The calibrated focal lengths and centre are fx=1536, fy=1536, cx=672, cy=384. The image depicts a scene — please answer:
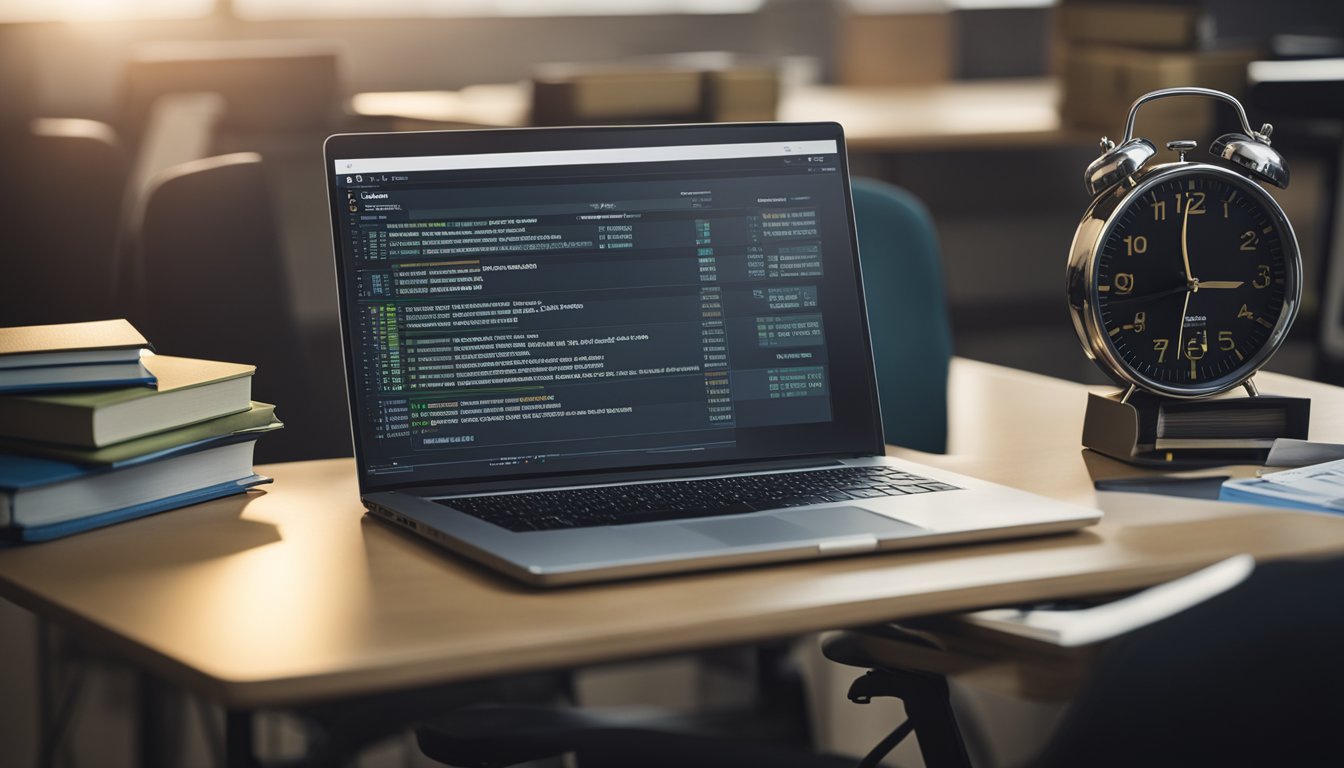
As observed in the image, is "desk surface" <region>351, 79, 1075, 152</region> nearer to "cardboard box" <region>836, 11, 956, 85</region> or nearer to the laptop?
"cardboard box" <region>836, 11, 956, 85</region>

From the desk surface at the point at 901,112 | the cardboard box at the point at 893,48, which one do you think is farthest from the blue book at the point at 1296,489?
the cardboard box at the point at 893,48

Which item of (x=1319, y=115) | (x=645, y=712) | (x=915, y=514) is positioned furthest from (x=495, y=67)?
(x=915, y=514)

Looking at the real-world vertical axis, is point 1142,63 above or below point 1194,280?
above

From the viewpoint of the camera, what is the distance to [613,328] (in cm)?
131

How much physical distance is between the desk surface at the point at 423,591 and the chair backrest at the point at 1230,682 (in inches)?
13.2

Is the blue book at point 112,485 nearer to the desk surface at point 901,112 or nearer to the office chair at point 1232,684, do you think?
the office chair at point 1232,684

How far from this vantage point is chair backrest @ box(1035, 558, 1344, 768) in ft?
2.11

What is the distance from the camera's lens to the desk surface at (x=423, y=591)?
0.91 metres

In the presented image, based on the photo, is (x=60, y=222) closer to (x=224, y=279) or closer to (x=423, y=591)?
(x=224, y=279)

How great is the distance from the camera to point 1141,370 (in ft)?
4.59

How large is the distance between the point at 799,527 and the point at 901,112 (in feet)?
10.1

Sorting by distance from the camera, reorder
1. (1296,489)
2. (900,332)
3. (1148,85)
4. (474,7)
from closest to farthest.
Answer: (1296,489) → (900,332) → (1148,85) → (474,7)

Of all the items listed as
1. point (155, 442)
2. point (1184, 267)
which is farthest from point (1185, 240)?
point (155, 442)

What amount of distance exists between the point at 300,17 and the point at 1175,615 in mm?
4507
